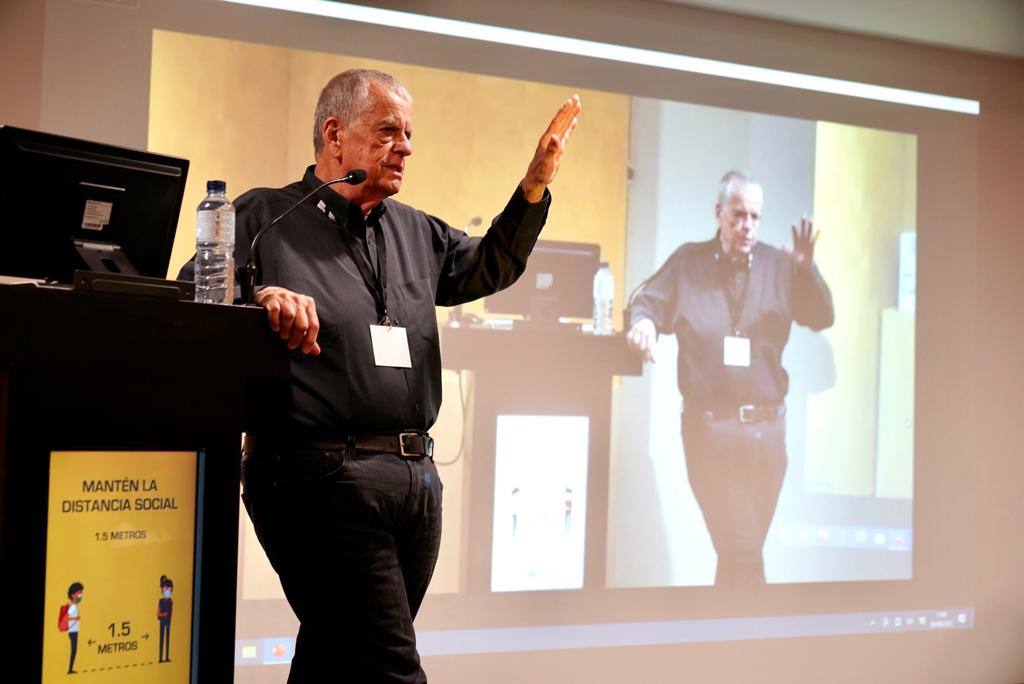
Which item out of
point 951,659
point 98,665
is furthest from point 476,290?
point 951,659

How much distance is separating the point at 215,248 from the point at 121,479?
0.49 metres

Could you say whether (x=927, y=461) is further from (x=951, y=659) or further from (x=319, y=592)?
(x=319, y=592)

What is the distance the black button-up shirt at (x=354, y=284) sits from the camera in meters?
2.05

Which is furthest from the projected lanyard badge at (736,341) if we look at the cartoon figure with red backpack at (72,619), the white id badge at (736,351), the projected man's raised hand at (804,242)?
the cartoon figure with red backpack at (72,619)

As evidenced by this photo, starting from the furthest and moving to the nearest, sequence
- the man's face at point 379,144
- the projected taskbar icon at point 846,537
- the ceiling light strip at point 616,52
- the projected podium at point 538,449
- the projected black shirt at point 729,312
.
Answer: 1. the projected taskbar icon at point 846,537
2. the projected black shirt at point 729,312
3. the projected podium at point 538,449
4. the ceiling light strip at point 616,52
5. the man's face at point 379,144

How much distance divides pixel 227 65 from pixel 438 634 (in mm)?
1931

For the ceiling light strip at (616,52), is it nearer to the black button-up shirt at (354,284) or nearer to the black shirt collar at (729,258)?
the black shirt collar at (729,258)

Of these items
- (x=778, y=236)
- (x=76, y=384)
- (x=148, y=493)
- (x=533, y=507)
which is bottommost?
(x=533, y=507)

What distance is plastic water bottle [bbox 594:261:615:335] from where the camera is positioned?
3729 mm

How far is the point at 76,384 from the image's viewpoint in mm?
1514

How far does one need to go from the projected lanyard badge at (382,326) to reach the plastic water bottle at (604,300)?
62.1 inches

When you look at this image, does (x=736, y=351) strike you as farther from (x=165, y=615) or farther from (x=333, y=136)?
(x=165, y=615)

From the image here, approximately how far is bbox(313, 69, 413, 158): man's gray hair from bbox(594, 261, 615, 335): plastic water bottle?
62.8 inches

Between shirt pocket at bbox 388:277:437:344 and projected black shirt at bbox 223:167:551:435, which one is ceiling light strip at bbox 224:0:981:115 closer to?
projected black shirt at bbox 223:167:551:435
